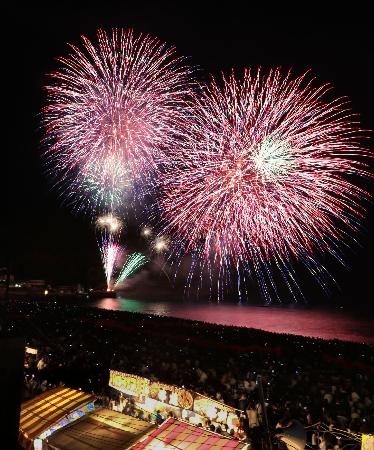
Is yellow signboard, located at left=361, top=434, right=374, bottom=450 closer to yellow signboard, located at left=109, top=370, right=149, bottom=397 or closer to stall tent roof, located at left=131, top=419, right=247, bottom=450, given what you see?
stall tent roof, located at left=131, top=419, right=247, bottom=450

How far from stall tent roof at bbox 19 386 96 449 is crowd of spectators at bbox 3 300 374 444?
1.23 meters

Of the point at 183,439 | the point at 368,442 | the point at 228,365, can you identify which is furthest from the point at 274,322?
the point at 368,442

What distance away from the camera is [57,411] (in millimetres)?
8430

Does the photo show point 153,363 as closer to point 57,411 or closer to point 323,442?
point 57,411

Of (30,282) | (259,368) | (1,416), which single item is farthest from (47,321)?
(30,282)

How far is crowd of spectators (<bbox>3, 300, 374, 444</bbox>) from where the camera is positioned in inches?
330

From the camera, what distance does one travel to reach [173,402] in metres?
8.12

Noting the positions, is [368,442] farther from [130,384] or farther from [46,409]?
[46,409]

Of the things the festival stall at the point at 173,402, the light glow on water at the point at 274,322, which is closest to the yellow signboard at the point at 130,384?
the festival stall at the point at 173,402

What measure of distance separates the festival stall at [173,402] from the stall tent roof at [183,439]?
1.64ft

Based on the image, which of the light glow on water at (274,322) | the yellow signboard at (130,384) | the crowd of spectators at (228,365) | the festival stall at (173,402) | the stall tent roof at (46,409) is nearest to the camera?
the festival stall at (173,402)

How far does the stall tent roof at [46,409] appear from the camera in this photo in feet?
26.4

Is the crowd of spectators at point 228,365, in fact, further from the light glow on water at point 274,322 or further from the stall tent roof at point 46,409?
the light glow on water at point 274,322

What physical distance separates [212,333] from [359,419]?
11.4 meters
